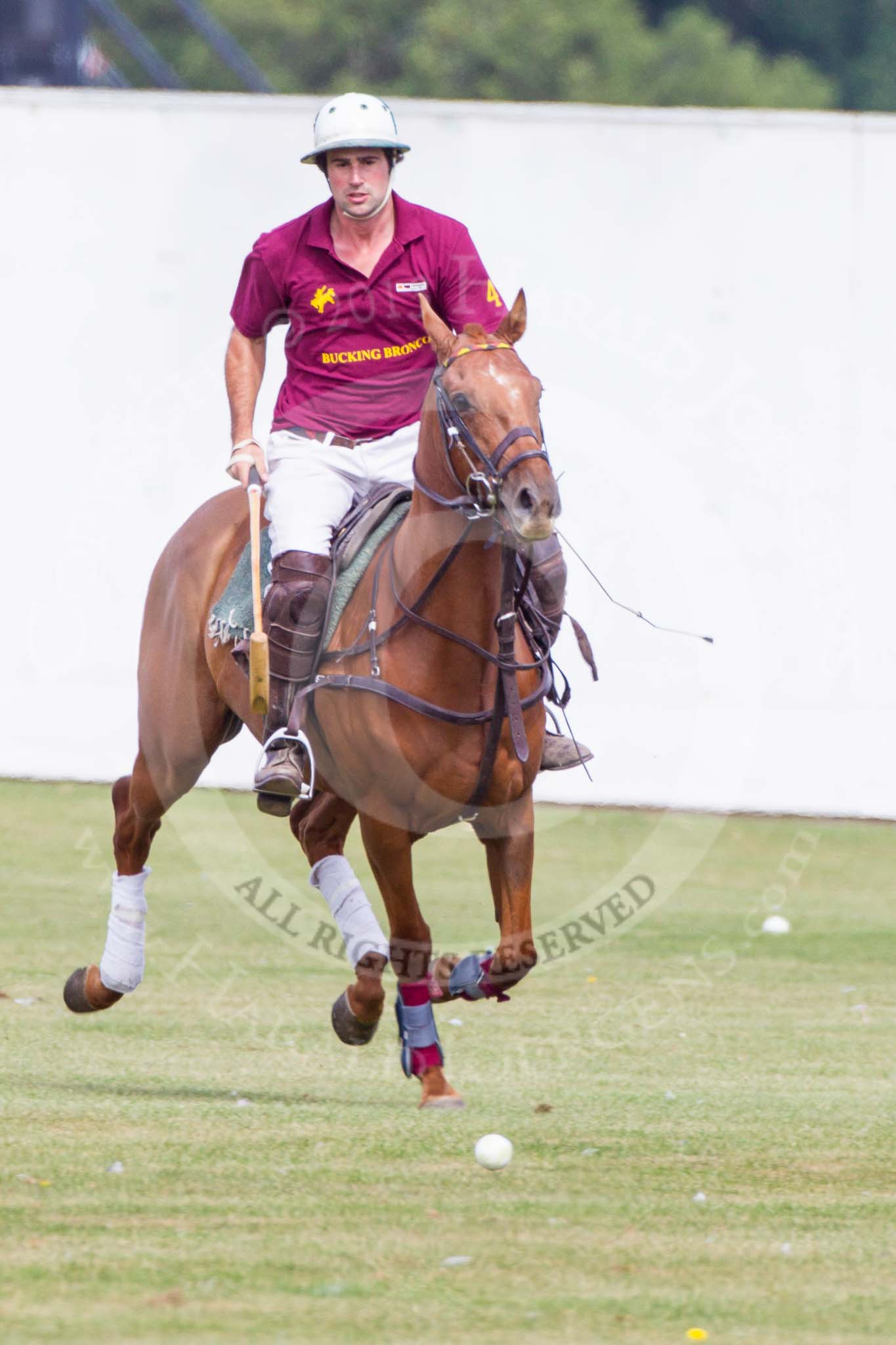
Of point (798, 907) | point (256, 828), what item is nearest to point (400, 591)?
point (798, 907)

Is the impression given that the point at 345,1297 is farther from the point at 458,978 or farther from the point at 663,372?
the point at 663,372

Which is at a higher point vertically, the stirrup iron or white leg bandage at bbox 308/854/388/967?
the stirrup iron

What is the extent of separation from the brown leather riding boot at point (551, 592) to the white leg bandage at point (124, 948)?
178cm

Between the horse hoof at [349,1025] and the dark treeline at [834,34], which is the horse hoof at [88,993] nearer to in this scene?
the horse hoof at [349,1025]

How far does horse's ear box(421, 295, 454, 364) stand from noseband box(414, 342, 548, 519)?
5 centimetres

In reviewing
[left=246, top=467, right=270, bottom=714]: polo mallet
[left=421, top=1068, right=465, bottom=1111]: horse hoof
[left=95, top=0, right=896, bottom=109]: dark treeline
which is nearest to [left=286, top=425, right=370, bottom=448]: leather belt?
[left=246, top=467, right=270, bottom=714]: polo mallet

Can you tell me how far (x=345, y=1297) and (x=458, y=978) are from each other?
2163mm

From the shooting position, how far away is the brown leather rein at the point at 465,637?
618 cm

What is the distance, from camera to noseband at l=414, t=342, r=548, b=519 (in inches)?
238

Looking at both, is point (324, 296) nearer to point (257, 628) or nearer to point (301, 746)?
point (257, 628)

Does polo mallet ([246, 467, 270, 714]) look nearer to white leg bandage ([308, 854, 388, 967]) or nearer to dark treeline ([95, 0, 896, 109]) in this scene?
white leg bandage ([308, 854, 388, 967])

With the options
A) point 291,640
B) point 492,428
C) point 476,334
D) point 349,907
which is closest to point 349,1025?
point 349,907

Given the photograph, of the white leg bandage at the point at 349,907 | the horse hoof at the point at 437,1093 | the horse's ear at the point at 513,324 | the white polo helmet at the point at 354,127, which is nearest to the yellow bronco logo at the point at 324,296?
the white polo helmet at the point at 354,127

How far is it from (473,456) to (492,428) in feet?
0.44
